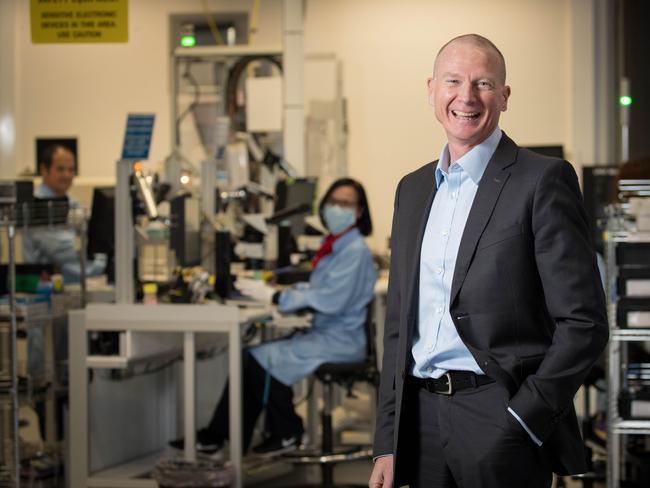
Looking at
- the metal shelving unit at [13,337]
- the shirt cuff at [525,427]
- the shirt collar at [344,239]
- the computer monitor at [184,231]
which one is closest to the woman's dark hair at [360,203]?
the shirt collar at [344,239]

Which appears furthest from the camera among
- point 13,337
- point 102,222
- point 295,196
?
point 295,196

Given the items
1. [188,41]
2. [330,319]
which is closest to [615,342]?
[330,319]

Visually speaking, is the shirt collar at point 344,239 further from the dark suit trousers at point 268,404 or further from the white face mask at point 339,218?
the dark suit trousers at point 268,404

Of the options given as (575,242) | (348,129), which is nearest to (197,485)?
(575,242)

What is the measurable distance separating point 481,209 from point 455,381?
11.8 inches

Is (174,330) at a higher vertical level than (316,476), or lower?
higher

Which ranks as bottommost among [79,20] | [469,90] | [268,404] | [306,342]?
[268,404]

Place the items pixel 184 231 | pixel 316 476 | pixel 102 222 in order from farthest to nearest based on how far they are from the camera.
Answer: pixel 316 476 → pixel 102 222 → pixel 184 231

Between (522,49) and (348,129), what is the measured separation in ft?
4.44

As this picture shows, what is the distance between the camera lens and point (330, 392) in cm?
436

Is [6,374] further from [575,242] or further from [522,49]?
[522,49]

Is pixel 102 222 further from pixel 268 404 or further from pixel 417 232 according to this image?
pixel 417 232

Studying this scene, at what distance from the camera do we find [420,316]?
6.10ft

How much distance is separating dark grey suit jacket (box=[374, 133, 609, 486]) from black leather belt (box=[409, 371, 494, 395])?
0.14ft
